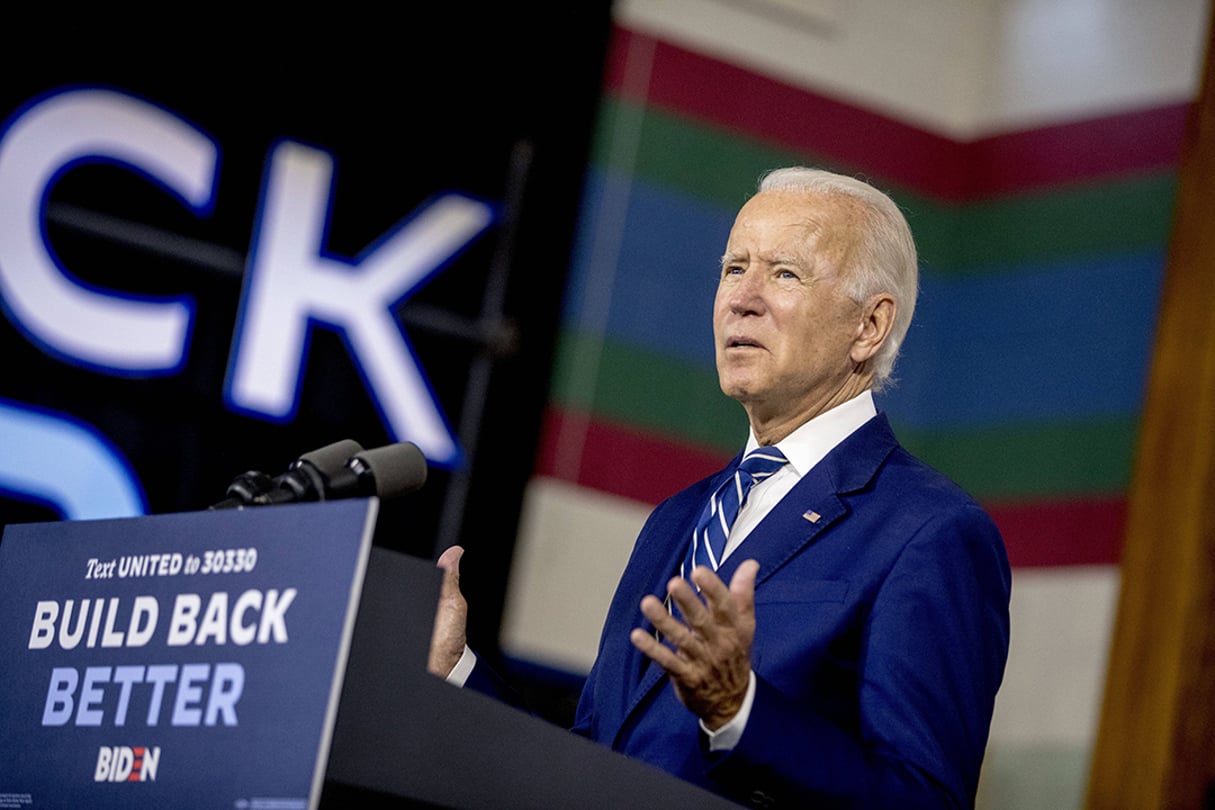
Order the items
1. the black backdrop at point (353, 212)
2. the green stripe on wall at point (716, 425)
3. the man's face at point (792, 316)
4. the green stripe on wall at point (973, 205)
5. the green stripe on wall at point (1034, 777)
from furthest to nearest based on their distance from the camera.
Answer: the green stripe on wall at point (973, 205), the green stripe on wall at point (716, 425), the green stripe on wall at point (1034, 777), the black backdrop at point (353, 212), the man's face at point (792, 316)

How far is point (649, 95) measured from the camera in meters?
5.32

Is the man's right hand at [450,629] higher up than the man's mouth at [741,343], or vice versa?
the man's mouth at [741,343]

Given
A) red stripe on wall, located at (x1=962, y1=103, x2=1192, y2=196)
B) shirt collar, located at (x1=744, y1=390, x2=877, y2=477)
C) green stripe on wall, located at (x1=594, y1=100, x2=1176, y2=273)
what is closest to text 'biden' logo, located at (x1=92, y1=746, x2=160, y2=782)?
shirt collar, located at (x1=744, y1=390, x2=877, y2=477)

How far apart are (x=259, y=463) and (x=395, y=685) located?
3.17 meters

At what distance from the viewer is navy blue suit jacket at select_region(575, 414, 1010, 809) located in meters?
1.67

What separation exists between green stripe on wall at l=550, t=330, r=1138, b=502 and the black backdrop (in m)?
0.15

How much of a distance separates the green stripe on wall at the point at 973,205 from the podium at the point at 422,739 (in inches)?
149

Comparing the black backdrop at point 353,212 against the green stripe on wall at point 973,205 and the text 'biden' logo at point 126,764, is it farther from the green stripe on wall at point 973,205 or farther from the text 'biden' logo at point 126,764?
the text 'biden' logo at point 126,764

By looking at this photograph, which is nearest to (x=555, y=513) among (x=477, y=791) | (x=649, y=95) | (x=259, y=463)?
A: (x=259, y=463)

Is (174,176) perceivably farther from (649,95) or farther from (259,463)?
(649,95)

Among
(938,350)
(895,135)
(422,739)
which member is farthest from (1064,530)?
(422,739)

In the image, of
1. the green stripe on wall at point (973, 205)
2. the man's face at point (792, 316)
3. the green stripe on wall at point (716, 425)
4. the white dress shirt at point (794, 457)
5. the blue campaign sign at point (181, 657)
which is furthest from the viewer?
the green stripe on wall at point (973, 205)

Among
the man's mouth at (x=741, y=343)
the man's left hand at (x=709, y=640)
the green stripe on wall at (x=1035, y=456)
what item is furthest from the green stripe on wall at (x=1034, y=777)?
the man's left hand at (x=709, y=640)

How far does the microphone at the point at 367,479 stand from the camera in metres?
1.65
